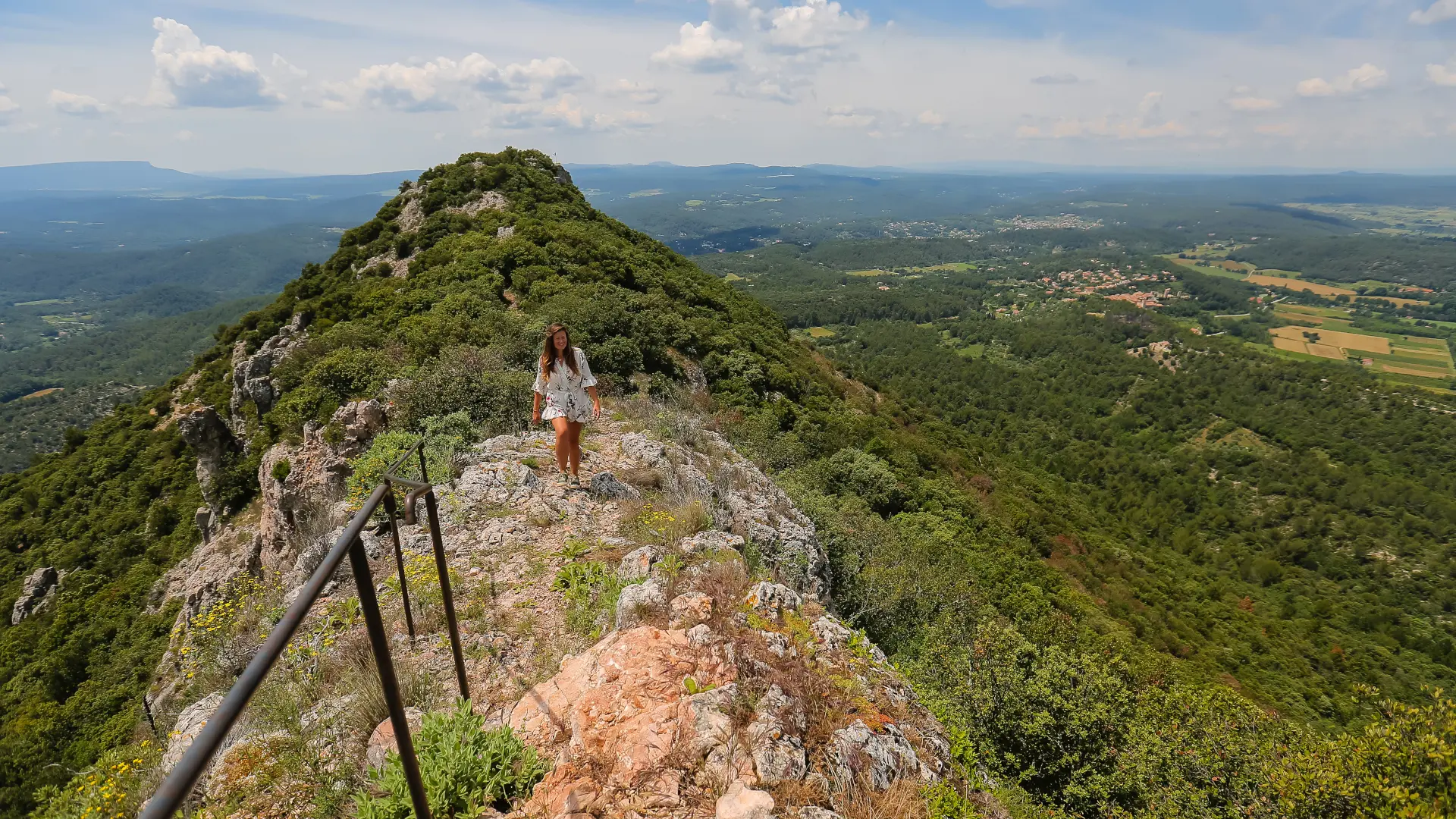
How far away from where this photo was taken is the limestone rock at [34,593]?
19.2 m

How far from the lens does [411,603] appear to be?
20.5 ft

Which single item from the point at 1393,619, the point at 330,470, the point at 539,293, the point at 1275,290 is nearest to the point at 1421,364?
the point at 1275,290

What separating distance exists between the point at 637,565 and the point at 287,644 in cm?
456

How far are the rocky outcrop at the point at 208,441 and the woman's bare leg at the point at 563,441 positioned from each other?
15407 mm

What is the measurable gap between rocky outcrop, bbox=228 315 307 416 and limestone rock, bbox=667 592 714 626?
18725 mm

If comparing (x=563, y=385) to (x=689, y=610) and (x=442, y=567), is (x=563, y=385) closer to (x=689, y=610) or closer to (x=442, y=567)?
(x=689, y=610)

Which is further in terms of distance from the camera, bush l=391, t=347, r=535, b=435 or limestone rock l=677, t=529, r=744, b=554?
Answer: bush l=391, t=347, r=535, b=435

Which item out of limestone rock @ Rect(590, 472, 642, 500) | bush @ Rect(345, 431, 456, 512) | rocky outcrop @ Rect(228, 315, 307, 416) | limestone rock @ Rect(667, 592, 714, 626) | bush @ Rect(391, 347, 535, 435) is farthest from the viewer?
rocky outcrop @ Rect(228, 315, 307, 416)

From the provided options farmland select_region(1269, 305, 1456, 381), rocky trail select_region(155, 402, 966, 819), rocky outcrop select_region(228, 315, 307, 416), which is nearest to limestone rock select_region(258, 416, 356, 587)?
rocky trail select_region(155, 402, 966, 819)

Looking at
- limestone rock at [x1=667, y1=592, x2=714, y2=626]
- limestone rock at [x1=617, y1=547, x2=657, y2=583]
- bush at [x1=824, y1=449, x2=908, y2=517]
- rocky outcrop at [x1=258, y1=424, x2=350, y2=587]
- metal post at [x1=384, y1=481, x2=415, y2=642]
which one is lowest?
bush at [x1=824, y1=449, x2=908, y2=517]

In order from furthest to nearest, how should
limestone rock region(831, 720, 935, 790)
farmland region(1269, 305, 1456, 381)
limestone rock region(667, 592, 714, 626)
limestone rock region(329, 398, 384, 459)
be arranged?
farmland region(1269, 305, 1456, 381)
limestone rock region(329, 398, 384, 459)
limestone rock region(667, 592, 714, 626)
limestone rock region(831, 720, 935, 790)

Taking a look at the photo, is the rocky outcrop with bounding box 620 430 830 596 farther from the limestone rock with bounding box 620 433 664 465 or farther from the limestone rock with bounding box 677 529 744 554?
the limestone rock with bounding box 677 529 744 554

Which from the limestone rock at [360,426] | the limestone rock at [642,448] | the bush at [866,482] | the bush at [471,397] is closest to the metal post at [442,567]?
the limestone rock at [642,448]

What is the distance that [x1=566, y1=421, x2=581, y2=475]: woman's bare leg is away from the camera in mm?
8500
